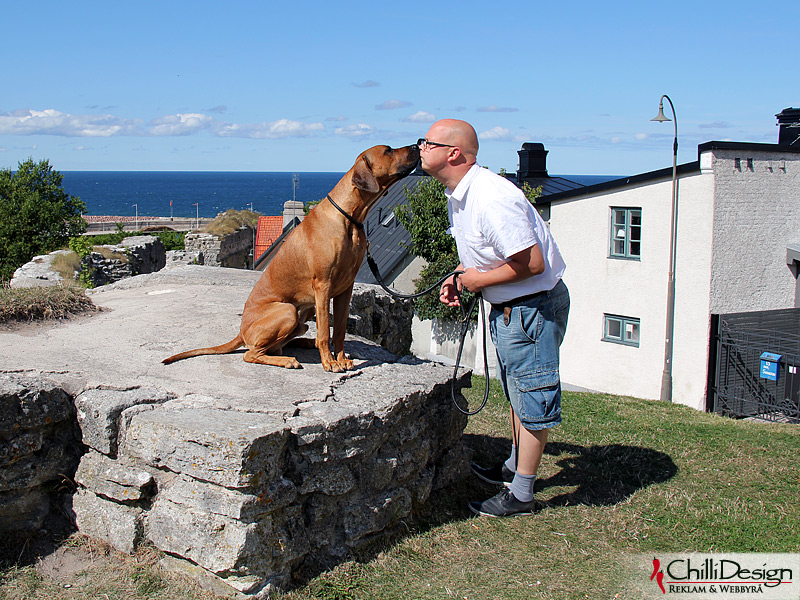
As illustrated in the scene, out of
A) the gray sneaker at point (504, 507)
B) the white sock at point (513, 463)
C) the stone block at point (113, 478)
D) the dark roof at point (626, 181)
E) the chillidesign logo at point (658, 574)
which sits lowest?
the chillidesign logo at point (658, 574)

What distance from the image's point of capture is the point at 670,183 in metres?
17.8

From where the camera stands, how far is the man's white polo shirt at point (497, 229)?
3801 millimetres

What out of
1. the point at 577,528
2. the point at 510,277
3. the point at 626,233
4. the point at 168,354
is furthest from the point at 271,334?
the point at 626,233

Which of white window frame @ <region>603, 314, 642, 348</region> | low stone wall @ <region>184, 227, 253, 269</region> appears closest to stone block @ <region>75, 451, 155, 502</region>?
white window frame @ <region>603, 314, 642, 348</region>

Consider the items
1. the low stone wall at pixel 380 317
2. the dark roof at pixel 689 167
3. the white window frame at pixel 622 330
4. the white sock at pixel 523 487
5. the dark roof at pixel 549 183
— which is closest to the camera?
the white sock at pixel 523 487

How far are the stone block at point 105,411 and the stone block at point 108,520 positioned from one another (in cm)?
31

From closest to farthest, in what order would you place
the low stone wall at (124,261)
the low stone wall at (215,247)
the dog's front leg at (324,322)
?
the dog's front leg at (324,322) < the low stone wall at (124,261) < the low stone wall at (215,247)

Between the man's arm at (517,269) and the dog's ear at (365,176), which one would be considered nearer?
the man's arm at (517,269)

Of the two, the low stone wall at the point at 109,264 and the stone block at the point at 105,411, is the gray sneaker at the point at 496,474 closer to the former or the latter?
the stone block at the point at 105,411

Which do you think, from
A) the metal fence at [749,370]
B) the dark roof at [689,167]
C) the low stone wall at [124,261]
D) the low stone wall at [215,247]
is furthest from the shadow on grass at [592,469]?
the low stone wall at [215,247]

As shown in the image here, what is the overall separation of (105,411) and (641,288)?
1730 cm

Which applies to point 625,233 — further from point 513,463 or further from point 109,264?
point 513,463

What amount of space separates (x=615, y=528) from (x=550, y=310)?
143 centimetres

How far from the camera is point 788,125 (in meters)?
20.0
